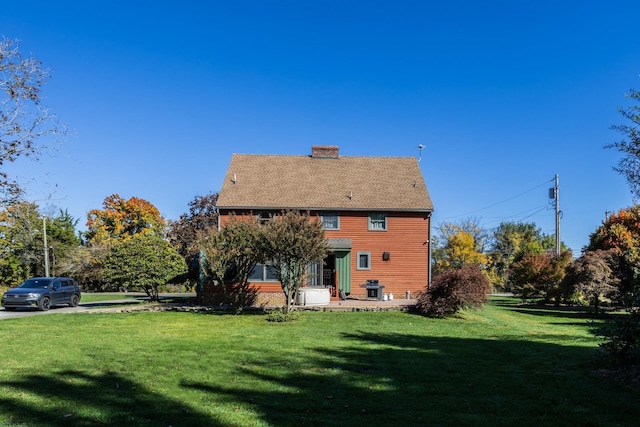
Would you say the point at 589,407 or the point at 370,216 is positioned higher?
the point at 370,216

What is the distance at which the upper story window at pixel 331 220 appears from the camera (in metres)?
26.2

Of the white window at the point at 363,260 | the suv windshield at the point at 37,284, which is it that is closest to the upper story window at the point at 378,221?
the white window at the point at 363,260

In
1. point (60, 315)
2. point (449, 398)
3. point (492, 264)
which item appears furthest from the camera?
point (492, 264)

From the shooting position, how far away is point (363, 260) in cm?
2603

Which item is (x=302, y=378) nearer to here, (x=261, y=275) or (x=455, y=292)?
(x=455, y=292)

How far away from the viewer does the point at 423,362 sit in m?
9.66

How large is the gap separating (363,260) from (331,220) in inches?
109

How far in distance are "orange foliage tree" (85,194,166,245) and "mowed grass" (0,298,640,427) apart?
123 feet

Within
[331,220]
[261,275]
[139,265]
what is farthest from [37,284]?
[331,220]

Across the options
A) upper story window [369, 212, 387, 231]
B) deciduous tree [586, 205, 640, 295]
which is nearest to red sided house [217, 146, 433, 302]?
upper story window [369, 212, 387, 231]

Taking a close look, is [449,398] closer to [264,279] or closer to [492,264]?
[264,279]

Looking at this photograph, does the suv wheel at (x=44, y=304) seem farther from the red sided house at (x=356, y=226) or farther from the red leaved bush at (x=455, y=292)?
the red leaved bush at (x=455, y=292)

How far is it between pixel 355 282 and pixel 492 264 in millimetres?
31657

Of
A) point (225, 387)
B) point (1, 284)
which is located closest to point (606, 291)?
point (225, 387)
